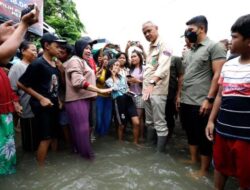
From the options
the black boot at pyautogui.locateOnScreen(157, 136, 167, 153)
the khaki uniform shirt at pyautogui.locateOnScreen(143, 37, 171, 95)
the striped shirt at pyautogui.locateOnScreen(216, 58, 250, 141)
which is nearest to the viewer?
the striped shirt at pyautogui.locateOnScreen(216, 58, 250, 141)

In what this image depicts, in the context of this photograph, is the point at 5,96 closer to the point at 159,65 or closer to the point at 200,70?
the point at 159,65

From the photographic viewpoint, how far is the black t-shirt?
3002 mm

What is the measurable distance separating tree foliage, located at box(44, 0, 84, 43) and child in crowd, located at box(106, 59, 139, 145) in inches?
361

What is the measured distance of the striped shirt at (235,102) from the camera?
6.33 ft

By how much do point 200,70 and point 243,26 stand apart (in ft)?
3.53

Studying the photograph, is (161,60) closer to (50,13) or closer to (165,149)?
(165,149)

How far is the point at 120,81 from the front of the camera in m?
4.46

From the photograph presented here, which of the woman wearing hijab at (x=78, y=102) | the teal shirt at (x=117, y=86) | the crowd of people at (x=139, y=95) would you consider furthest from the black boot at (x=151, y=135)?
the woman wearing hijab at (x=78, y=102)

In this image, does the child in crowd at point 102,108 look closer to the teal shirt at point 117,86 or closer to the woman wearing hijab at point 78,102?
the teal shirt at point 117,86

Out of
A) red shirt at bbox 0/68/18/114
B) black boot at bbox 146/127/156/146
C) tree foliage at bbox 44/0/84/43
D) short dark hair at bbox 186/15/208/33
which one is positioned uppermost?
tree foliage at bbox 44/0/84/43

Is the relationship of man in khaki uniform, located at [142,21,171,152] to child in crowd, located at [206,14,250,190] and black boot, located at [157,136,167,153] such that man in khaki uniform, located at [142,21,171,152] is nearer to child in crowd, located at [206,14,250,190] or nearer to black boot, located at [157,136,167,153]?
black boot, located at [157,136,167,153]

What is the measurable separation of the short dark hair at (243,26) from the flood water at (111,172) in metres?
1.66

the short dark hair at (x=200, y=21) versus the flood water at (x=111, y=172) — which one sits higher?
the short dark hair at (x=200, y=21)

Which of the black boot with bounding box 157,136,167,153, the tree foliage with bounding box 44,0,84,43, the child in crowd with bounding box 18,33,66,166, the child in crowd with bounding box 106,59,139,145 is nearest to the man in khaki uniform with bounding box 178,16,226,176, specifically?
the black boot with bounding box 157,136,167,153
